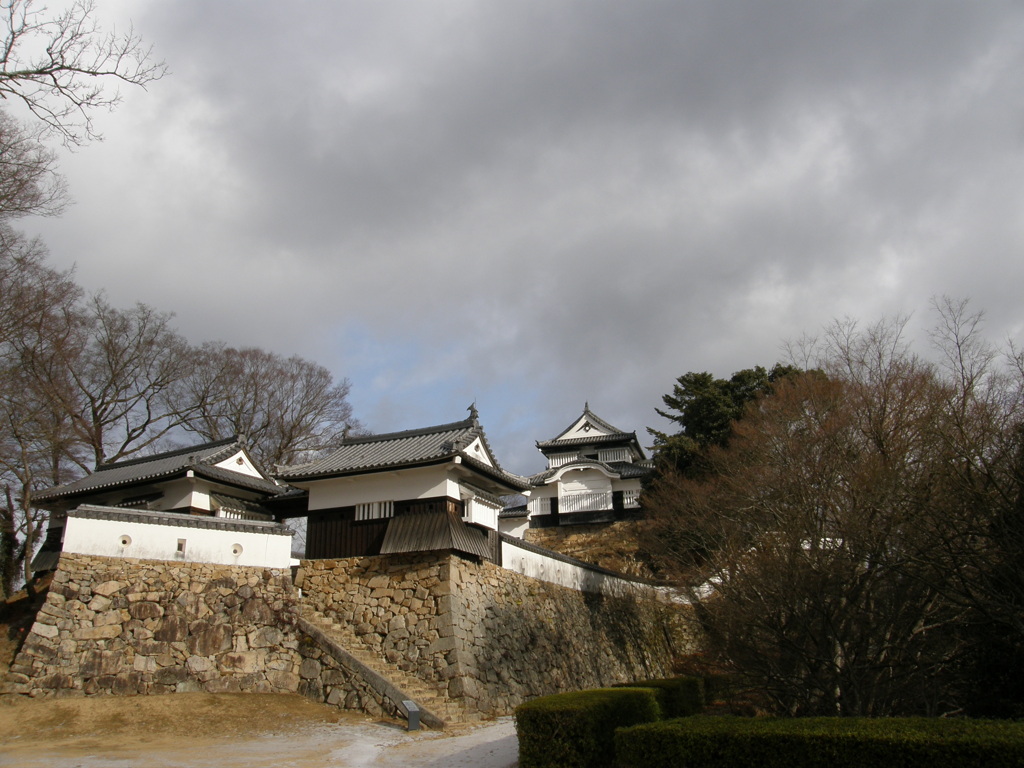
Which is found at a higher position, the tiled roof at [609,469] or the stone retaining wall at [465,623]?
the tiled roof at [609,469]

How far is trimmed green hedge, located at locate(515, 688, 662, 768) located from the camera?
28.9 feet

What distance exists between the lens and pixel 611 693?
9.91m

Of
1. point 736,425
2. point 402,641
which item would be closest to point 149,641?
point 402,641

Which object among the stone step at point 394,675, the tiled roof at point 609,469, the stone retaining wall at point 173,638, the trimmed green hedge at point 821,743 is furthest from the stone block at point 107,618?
the tiled roof at point 609,469

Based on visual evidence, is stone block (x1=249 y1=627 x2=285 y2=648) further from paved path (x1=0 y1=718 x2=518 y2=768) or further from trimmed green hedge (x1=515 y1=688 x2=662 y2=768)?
trimmed green hedge (x1=515 y1=688 x2=662 y2=768)

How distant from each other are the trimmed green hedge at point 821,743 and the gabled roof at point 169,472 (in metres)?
14.0

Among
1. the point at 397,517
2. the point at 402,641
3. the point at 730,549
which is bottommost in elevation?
the point at 402,641

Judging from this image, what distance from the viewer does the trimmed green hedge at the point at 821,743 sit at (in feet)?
19.7

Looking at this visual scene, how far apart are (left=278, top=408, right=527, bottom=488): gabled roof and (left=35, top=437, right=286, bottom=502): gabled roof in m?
2.11

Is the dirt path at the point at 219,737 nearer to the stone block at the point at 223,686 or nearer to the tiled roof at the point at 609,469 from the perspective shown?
the stone block at the point at 223,686

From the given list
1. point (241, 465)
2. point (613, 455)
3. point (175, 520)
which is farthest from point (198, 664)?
point (613, 455)

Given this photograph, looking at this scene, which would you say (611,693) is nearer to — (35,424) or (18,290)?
(18,290)

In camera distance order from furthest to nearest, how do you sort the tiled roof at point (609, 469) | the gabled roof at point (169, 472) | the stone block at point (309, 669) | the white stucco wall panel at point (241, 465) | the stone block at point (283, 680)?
1. the tiled roof at point (609, 469)
2. the white stucco wall panel at point (241, 465)
3. the gabled roof at point (169, 472)
4. the stone block at point (309, 669)
5. the stone block at point (283, 680)

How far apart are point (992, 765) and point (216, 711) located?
12.1 meters
